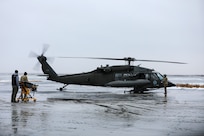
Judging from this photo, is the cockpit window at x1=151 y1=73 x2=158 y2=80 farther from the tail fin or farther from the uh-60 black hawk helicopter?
the tail fin

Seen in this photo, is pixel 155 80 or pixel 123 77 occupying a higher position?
pixel 123 77

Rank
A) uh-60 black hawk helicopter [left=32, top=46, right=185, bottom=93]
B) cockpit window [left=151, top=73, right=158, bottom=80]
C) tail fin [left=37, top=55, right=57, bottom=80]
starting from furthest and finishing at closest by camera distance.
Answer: tail fin [left=37, top=55, right=57, bottom=80] → cockpit window [left=151, top=73, right=158, bottom=80] → uh-60 black hawk helicopter [left=32, top=46, right=185, bottom=93]

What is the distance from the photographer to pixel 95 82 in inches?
934

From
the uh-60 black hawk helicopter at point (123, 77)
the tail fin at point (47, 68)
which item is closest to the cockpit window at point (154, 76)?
the uh-60 black hawk helicopter at point (123, 77)

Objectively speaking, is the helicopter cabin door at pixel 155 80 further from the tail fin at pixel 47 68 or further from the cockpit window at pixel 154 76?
the tail fin at pixel 47 68

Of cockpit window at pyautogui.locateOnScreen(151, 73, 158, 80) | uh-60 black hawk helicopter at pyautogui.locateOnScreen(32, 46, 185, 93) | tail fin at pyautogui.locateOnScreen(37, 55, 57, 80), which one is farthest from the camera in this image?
tail fin at pyautogui.locateOnScreen(37, 55, 57, 80)

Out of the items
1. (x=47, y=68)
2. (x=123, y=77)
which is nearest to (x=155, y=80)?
(x=123, y=77)

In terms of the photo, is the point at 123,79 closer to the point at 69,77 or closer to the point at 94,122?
the point at 69,77

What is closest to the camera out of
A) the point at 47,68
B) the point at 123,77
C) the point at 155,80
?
the point at 155,80

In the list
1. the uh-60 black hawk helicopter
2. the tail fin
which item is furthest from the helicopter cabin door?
the tail fin

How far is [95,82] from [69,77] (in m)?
2.38

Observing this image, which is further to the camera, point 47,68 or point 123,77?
point 47,68

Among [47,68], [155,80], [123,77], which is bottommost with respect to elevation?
[155,80]

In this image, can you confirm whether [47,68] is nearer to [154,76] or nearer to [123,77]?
[123,77]
